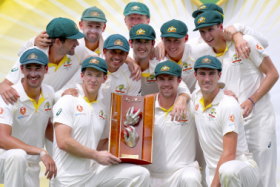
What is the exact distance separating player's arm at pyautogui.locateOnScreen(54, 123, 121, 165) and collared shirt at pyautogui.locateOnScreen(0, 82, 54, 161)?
293 mm

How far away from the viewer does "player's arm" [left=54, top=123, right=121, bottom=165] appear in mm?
5871

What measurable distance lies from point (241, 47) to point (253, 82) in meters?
0.41

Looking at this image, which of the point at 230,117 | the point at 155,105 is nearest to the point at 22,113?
the point at 155,105

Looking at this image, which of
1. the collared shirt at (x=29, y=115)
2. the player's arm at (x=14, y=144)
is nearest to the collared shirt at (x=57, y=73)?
the collared shirt at (x=29, y=115)

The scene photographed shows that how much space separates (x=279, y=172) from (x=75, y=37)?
306 centimetres

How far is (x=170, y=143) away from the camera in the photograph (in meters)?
6.28

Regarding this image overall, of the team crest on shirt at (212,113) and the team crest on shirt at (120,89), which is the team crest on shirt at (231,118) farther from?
the team crest on shirt at (120,89)

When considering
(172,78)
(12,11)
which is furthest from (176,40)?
(12,11)

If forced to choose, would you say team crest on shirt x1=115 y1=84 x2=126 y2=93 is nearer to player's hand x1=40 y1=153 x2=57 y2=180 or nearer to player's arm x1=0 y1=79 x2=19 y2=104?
player's arm x1=0 y1=79 x2=19 y2=104

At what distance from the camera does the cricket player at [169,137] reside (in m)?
6.23

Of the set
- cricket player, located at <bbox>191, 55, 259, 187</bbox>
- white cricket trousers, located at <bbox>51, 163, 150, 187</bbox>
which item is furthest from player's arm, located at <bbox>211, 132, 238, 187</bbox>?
white cricket trousers, located at <bbox>51, 163, 150, 187</bbox>

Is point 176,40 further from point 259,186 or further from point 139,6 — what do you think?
point 259,186

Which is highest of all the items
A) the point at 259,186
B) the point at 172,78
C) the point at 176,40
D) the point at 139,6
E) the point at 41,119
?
the point at 139,6

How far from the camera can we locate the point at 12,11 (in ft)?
28.0
